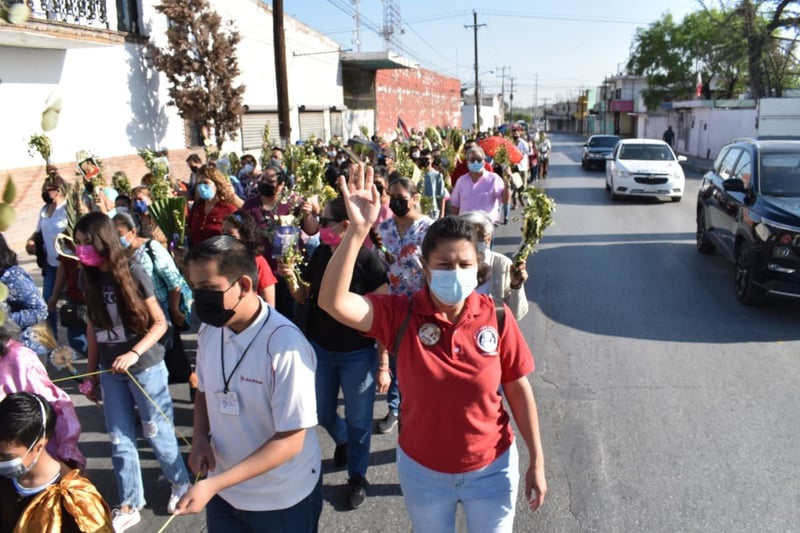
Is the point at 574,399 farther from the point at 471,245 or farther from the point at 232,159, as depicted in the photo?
the point at 232,159

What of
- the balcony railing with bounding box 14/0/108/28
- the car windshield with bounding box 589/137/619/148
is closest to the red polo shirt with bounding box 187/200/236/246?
the balcony railing with bounding box 14/0/108/28

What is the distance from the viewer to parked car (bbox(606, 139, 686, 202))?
1590 centimetres

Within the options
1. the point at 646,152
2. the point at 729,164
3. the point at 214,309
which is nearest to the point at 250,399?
A: the point at 214,309

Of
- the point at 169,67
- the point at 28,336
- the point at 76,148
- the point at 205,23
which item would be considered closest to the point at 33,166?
the point at 76,148

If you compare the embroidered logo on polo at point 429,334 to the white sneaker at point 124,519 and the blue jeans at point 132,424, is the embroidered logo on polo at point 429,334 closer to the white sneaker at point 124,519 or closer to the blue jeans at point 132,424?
the blue jeans at point 132,424

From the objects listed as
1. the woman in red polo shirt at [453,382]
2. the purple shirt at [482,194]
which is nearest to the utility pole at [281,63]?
the purple shirt at [482,194]

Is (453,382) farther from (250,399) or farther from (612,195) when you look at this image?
(612,195)

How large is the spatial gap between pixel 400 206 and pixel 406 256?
0.38 metres

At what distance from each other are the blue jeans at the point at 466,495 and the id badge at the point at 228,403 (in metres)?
0.70

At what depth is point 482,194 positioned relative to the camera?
7410 millimetres

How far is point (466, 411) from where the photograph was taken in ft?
8.05

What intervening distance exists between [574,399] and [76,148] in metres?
11.7

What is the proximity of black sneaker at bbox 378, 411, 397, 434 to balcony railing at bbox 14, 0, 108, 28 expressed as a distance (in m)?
10.2

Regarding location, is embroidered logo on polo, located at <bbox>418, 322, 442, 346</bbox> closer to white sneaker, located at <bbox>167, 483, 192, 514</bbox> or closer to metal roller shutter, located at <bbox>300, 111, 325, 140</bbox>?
white sneaker, located at <bbox>167, 483, 192, 514</bbox>
